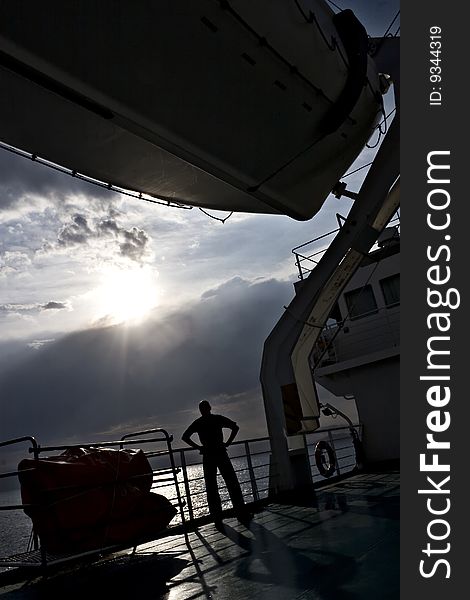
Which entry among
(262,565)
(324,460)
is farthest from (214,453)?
(324,460)

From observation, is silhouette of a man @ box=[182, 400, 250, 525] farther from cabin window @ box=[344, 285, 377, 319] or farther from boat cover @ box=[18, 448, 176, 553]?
cabin window @ box=[344, 285, 377, 319]

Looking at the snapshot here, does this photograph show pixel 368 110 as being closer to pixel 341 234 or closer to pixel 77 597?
pixel 341 234

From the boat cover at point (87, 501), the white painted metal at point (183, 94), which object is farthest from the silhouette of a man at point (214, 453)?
the white painted metal at point (183, 94)

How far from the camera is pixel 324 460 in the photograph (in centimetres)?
1128

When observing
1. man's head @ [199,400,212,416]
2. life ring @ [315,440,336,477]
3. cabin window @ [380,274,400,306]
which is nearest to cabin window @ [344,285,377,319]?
cabin window @ [380,274,400,306]

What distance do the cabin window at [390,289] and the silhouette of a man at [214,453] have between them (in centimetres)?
714

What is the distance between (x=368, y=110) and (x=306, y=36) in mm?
2427

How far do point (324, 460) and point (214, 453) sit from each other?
191 inches

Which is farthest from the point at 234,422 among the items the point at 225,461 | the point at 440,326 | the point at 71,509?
the point at 440,326

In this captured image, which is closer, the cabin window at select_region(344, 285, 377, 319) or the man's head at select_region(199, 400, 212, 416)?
the man's head at select_region(199, 400, 212, 416)

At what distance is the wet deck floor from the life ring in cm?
413

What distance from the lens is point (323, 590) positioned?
3473 mm

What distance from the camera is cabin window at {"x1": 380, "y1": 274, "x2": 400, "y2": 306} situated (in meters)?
13.2

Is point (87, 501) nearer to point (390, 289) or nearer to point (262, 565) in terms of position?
point (262, 565)
